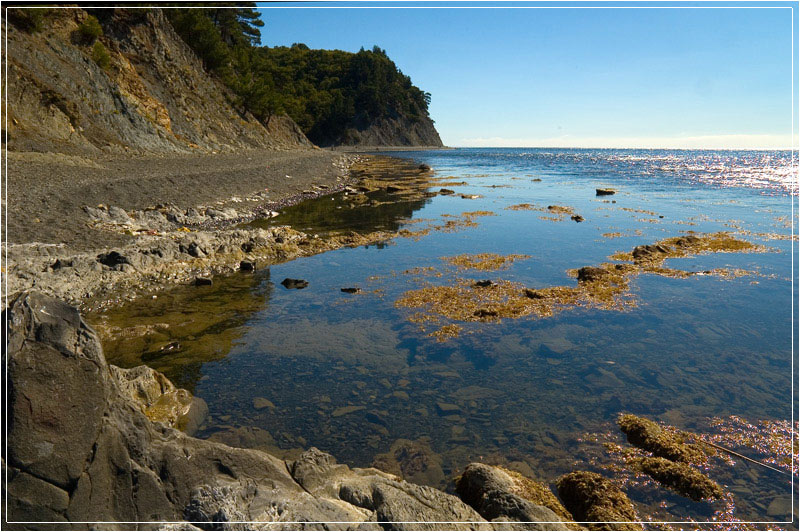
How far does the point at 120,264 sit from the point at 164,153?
97.1 feet

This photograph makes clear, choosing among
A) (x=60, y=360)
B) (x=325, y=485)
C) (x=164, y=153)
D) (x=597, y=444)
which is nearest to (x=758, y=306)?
(x=597, y=444)

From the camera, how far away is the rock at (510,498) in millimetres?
5105

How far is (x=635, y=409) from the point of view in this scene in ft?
27.6

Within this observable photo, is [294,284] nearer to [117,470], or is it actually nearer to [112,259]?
[112,259]

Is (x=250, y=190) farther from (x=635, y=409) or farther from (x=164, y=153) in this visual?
(x=635, y=409)

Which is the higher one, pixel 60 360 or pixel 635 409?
pixel 60 360

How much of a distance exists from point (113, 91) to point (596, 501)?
45.3m

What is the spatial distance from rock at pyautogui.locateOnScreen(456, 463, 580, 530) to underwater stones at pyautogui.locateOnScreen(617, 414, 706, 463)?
217 centimetres

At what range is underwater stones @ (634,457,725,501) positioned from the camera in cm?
633

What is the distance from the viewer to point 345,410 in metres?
8.41

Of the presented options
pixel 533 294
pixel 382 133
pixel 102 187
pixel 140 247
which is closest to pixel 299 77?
pixel 382 133

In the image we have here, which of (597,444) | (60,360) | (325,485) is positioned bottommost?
(597,444)

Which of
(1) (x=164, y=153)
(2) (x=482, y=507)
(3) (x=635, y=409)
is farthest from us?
(1) (x=164, y=153)

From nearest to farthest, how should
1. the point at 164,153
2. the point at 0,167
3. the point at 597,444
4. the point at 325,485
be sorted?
the point at 325,485
the point at 597,444
the point at 0,167
the point at 164,153
